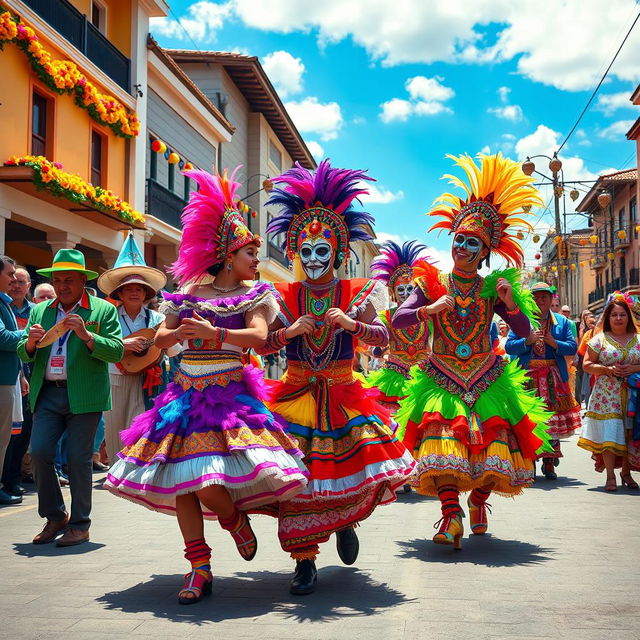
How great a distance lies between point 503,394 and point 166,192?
1990cm

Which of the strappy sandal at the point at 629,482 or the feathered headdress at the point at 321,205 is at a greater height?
the feathered headdress at the point at 321,205

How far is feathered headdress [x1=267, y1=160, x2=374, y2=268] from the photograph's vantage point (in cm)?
574

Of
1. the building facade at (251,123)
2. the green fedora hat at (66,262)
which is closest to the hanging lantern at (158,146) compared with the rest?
the building facade at (251,123)

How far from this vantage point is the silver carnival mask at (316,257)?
18.3ft

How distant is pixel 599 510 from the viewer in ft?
26.1

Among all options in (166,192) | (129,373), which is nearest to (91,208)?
(166,192)

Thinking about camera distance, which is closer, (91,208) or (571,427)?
(571,427)

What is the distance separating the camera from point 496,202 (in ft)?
22.4

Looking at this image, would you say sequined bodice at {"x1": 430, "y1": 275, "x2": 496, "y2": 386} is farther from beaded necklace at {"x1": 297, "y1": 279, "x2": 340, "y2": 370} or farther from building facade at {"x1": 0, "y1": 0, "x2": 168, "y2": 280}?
building facade at {"x1": 0, "y1": 0, "x2": 168, "y2": 280}

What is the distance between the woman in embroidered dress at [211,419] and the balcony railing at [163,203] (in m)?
18.6

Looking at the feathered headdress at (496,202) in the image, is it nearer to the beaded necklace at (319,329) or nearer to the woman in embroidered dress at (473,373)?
the woman in embroidered dress at (473,373)

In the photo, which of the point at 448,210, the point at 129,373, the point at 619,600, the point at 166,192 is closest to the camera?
the point at 619,600

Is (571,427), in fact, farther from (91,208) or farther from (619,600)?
(91,208)

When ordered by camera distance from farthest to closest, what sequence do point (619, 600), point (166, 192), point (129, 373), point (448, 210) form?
point (166, 192) → point (129, 373) → point (448, 210) → point (619, 600)
